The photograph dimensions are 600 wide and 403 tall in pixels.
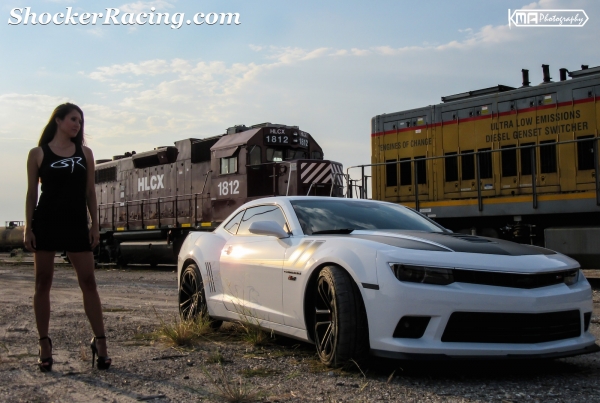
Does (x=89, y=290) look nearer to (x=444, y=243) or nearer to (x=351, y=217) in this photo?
(x=351, y=217)

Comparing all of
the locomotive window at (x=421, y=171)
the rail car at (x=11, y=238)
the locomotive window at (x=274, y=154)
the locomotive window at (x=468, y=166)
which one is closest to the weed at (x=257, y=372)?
the locomotive window at (x=468, y=166)

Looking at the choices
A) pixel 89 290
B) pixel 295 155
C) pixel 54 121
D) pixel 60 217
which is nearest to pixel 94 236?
pixel 60 217

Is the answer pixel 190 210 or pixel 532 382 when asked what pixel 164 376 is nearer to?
pixel 532 382

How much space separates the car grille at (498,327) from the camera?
11.7ft

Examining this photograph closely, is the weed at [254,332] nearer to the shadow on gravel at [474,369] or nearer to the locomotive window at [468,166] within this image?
the shadow on gravel at [474,369]

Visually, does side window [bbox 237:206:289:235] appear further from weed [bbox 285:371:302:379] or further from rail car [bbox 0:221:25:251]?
rail car [bbox 0:221:25:251]

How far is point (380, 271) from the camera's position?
3682 millimetres

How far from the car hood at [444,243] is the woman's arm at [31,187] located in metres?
2.06

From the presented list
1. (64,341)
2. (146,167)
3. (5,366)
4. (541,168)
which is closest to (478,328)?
(5,366)

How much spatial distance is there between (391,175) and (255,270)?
9.07 meters

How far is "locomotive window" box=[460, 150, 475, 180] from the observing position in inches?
480

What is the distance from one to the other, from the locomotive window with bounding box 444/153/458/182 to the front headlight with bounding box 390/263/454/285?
358 inches

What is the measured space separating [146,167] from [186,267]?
1475 centimetres

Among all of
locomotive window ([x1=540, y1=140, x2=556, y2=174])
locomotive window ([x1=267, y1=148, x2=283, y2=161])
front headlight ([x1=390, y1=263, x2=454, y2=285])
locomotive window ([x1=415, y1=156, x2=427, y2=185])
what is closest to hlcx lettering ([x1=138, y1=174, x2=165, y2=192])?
locomotive window ([x1=267, y1=148, x2=283, y2=161])
